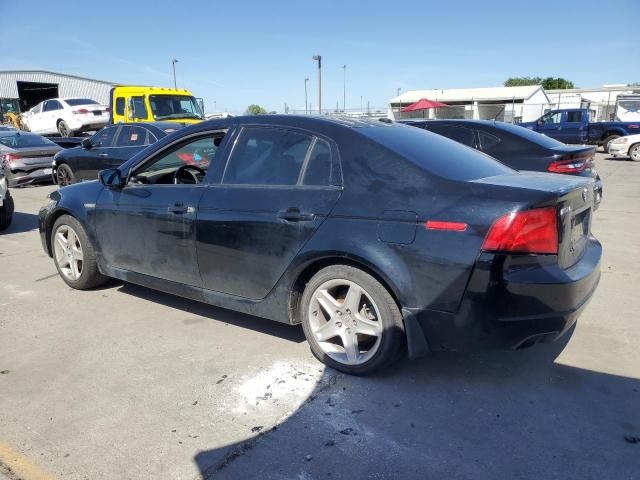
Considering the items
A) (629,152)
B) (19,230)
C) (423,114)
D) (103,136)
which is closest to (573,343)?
(19,230)

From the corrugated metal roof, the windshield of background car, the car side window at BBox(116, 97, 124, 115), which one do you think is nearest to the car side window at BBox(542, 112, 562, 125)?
the windshield of background car

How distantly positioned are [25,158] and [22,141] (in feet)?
2.52

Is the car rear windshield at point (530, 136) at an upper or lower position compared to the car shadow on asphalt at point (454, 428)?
upper

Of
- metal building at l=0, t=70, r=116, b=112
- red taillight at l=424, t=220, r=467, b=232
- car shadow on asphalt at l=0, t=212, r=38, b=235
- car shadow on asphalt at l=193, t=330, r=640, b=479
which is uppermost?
metal building at l=0, t=70, r=116, b=112

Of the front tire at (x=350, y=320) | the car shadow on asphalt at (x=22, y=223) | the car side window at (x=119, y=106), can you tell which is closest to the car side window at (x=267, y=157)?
the front tire at (x=350, y=320)

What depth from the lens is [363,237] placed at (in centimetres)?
305

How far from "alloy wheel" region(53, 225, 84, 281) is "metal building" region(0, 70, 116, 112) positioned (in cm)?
4257

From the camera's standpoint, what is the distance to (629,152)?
18797 mm

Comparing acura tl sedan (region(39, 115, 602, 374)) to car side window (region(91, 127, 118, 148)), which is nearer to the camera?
acura tl sedan (region(39, 115, 602, 374))

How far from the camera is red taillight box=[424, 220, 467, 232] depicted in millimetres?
2791

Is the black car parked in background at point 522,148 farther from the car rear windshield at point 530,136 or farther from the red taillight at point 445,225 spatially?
the red taillight at point 445,225

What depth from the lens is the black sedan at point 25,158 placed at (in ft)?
41.8

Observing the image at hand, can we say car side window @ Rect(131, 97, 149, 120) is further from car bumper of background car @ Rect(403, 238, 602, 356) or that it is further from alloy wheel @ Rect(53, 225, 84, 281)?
car bumper of background car @ Rect(403, 238, 602, 356)

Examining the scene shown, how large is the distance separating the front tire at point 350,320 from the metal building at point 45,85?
4518 cm
